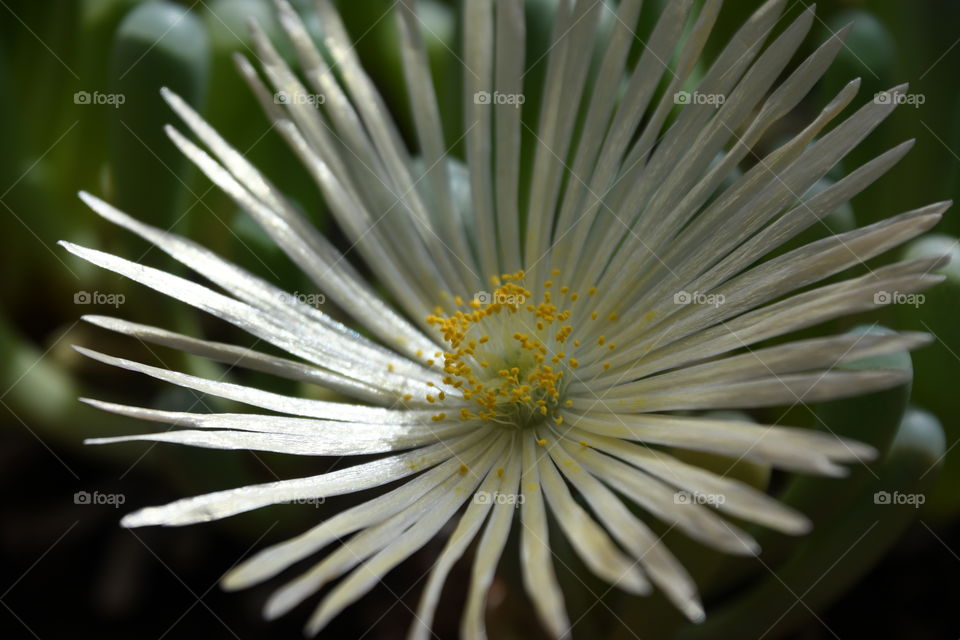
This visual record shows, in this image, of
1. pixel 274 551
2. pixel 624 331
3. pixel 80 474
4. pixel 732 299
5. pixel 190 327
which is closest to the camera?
pixel 274 551

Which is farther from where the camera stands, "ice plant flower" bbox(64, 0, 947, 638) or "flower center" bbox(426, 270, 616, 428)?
"flower center" bbox(426, 270, 616, 428)

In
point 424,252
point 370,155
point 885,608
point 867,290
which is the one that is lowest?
point 885,608

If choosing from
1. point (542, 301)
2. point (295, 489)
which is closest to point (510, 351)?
point (542, 301)

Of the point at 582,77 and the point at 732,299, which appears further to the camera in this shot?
the point at 582,77

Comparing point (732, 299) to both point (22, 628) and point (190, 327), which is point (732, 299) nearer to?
point (190, 327)

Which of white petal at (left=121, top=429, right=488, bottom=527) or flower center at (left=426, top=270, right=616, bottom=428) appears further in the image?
flower center at (left=426, top=270, right=616, bottom=428)

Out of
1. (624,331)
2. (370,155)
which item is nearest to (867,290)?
(624,331)

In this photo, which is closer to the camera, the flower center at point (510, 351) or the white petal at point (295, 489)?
the white petal at point (295, 489)
